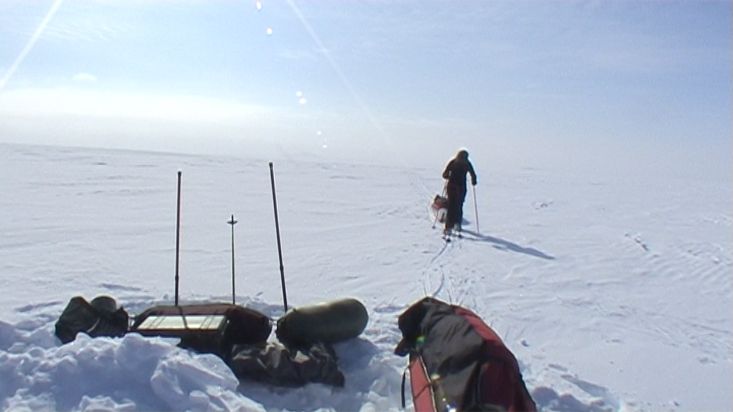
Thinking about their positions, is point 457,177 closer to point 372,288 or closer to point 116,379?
point 372,288

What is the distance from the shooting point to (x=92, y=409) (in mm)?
3188

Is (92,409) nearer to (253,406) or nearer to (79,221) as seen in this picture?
(253,406)

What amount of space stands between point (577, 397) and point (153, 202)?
13403 millimetres

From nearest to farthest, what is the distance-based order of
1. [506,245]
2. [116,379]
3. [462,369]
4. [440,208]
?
[462,369], [116,379], [506,245], [440,208]

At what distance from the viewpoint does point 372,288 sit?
691cm

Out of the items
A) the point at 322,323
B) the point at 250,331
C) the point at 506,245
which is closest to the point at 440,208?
the point at 506,245

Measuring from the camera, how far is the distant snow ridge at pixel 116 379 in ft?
10.9

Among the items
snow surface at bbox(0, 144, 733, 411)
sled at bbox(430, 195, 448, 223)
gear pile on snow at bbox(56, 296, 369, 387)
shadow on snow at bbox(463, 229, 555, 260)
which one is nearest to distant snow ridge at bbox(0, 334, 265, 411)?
snow surface at bbox(0, 144, 733, 411)

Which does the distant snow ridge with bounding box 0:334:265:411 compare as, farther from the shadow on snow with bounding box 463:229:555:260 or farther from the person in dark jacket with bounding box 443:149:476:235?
the person in dark jacket with bounding box 443:149:476:235

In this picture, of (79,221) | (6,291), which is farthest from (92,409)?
(79,221)

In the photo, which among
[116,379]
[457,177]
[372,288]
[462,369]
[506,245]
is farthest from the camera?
[457,177]

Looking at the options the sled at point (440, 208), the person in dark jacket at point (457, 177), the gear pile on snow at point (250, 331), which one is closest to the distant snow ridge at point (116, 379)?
the gear pile on snow at point (250, 331)

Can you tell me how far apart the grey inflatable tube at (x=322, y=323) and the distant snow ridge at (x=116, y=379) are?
0.86 m

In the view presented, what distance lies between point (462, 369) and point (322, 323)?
171 cm
